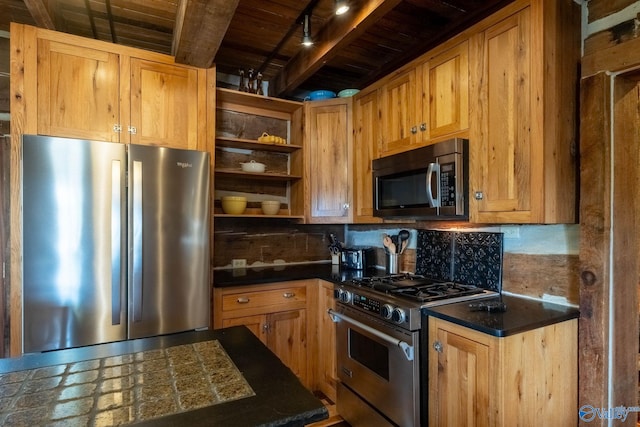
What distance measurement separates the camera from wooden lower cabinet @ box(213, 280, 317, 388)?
7.68ft

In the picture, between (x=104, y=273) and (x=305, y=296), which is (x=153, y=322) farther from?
(x=305, y=296)

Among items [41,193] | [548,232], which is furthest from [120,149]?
[548,232]

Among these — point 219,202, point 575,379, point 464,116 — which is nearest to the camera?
point 575,379

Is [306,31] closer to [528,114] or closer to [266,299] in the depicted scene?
[528,114]

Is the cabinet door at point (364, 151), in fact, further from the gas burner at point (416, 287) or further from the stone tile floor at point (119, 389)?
the stone tile floor at point (119, 389)

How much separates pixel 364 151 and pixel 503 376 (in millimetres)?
1765

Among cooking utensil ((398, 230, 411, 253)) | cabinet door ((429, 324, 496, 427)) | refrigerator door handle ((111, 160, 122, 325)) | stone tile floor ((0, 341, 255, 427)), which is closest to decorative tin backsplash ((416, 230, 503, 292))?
cooking utensil ((398, 230, 411, 253))

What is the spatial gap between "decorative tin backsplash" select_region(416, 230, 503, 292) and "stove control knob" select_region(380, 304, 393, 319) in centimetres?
67

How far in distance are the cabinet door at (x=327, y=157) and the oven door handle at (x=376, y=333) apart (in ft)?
2.69

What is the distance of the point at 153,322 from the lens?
194 centimetres

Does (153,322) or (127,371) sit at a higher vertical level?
(127,371)

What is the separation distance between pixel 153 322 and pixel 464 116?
209 centimetres

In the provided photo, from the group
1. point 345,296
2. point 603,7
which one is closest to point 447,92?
point 603,7

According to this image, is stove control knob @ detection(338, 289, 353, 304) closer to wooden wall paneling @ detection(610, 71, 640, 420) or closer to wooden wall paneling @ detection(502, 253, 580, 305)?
wooden wall paneling @ detection(502, 253, 580, 305)
